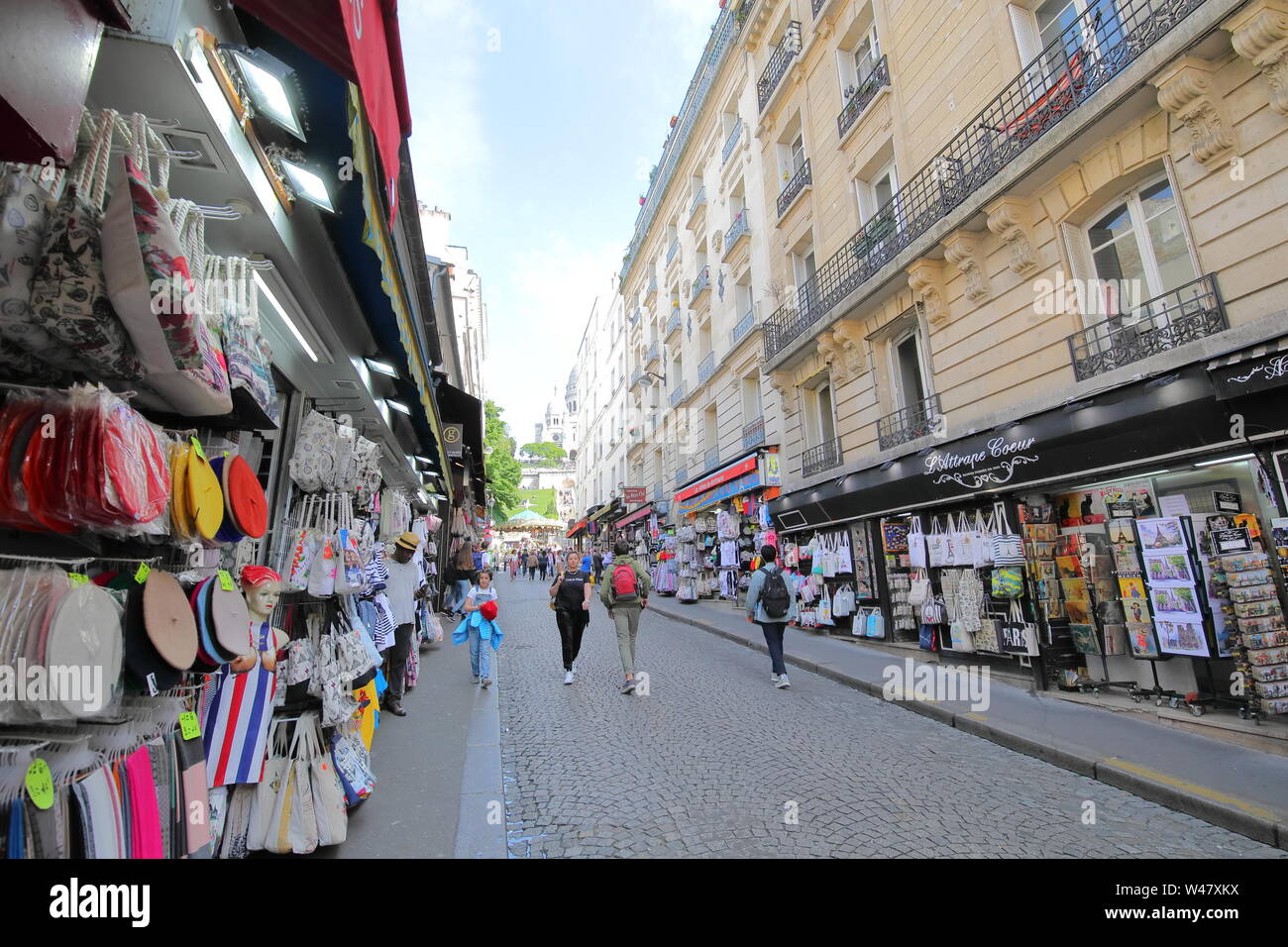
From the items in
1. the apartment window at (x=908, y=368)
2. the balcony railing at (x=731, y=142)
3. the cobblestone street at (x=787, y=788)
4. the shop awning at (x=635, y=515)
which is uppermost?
the balcony railing at (x=731, y=142)

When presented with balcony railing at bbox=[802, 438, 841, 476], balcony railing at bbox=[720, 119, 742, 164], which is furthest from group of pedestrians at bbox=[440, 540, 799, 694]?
balcony railing at bbox=[720, 119, 742, 164]

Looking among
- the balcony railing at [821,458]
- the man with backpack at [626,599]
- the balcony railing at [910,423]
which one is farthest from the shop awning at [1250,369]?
the balcony railing at [821,458]

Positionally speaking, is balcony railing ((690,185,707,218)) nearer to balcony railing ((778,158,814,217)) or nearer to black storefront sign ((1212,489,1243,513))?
balcony railing ((778,158,814,217))

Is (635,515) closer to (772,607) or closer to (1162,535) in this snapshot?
(772,607)

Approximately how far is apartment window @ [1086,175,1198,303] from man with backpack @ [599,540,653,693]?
21.7 feet

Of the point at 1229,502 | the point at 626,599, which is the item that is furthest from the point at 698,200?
the point at 1229,502

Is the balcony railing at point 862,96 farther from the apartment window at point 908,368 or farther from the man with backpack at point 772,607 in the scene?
the man with backpack at point 772,607

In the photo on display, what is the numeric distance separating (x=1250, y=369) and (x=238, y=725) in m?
7.67

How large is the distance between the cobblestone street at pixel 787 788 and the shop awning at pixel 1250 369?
11.4ft

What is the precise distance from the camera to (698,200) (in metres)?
21.2

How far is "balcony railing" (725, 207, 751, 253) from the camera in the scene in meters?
16.7

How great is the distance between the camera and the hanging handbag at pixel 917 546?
8703 mm

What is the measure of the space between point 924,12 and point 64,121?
12.9 meters
